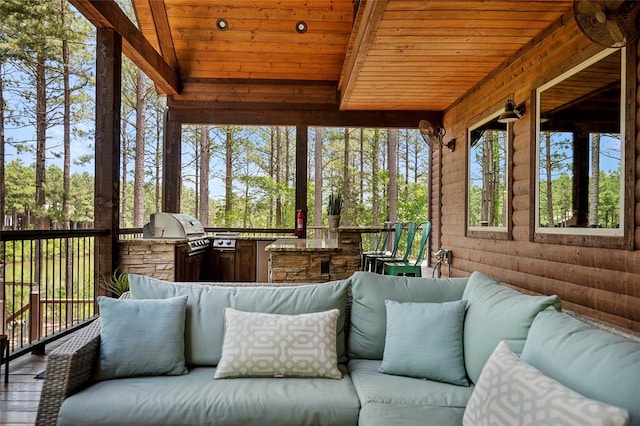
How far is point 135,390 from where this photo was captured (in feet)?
5.73

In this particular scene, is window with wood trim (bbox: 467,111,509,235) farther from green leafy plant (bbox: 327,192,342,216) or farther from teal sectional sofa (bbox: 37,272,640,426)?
teal sectional sofa (bbox: 37,272,640,426)

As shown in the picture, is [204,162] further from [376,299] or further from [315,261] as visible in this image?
[376,299]

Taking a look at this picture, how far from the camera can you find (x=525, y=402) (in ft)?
3.83

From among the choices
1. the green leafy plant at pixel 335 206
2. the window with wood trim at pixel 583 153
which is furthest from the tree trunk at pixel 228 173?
the window with wood trim at pixel 583 153

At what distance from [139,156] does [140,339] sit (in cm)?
948

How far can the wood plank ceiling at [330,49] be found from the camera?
3.67 meters

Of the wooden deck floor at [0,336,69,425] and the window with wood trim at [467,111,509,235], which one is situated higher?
the window with wood trim at [467,111,509,235]

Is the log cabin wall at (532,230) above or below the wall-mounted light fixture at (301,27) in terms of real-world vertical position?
below

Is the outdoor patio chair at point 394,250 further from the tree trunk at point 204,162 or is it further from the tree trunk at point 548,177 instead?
the tree trunk at point 204,162

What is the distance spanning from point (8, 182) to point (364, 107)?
7292mm

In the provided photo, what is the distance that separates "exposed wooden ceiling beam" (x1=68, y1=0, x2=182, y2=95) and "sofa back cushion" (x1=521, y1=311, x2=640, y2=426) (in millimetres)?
4126

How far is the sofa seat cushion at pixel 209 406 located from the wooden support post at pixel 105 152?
8.70 feet

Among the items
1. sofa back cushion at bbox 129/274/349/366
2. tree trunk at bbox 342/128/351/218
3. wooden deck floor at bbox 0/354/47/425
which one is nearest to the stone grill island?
sofa back cushion at bbox 129/274/349/366

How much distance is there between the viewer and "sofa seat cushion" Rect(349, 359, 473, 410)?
5.52ft
